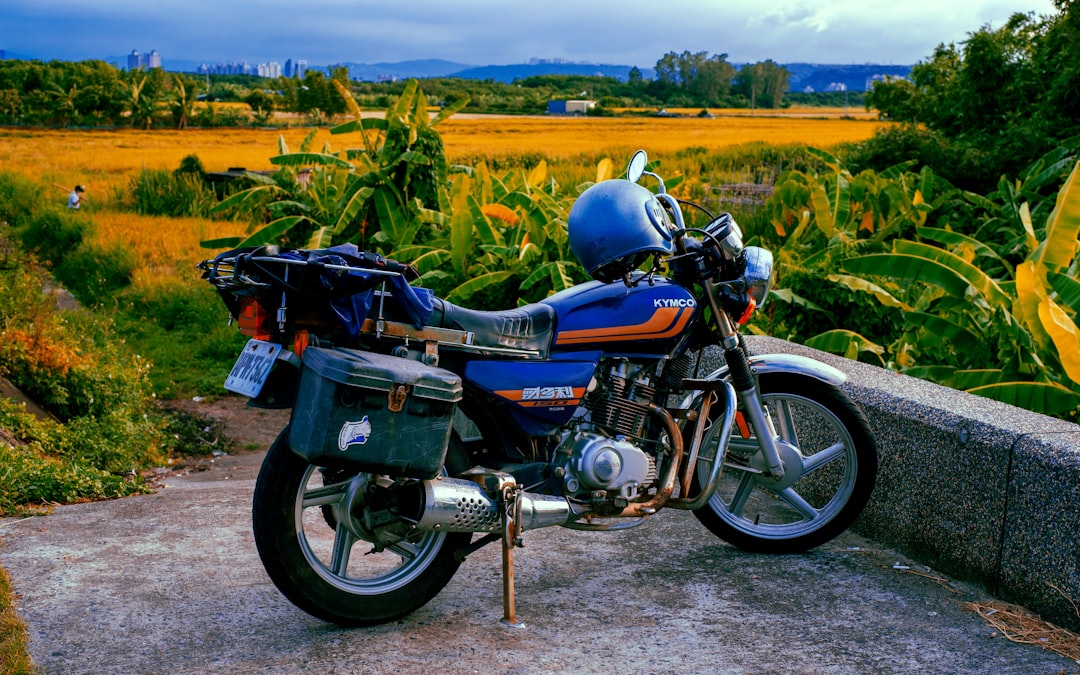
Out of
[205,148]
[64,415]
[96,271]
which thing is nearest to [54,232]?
[96,271]

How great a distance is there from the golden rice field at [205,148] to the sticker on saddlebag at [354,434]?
8.70 meters

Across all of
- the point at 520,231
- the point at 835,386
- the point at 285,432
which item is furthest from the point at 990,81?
the point at 285,432

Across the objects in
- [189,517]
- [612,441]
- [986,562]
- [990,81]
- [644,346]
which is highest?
[990,81]

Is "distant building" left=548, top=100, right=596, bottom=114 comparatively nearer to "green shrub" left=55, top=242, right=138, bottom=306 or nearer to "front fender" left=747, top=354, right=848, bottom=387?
"green shrub" left=55, top=242, right=138, bottom=306

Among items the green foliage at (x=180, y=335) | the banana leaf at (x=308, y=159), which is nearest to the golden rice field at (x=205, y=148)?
the banana leaf at (x=308, y=159)

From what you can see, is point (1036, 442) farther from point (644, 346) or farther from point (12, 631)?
point (12, 631)

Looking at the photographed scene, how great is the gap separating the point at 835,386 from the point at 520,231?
3.97 metres

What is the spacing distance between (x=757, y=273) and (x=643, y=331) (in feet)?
1.74

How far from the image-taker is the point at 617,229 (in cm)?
377

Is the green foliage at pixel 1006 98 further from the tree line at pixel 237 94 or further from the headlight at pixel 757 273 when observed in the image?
the tree line at pixel 237 94

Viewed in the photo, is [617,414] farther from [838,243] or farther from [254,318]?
[838,243]

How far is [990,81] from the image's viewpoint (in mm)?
13414

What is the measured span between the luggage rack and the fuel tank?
0.59 ft

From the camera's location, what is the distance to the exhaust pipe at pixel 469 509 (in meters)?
3.46
